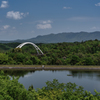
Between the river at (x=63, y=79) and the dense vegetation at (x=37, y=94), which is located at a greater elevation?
the dense vegetation at (x=37, y=94)

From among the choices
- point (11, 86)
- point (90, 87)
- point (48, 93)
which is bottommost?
point (90, 87)

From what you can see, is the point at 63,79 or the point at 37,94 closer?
the point at 37,94

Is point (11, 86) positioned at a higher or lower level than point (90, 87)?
higher

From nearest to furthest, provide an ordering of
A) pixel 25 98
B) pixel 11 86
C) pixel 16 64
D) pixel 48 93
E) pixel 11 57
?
pixel 25 98, pixel 11 86, pixel 48 93, pixel 16 64, pixel 11 57

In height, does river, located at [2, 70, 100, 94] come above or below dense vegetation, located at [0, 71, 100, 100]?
below

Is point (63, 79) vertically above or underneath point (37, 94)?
underneath

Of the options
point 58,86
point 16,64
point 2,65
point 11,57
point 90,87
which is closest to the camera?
point 58,86

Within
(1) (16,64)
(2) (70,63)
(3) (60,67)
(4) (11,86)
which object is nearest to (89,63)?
(2) (70,63)

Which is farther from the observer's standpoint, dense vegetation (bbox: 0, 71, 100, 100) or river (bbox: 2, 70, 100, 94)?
river (bbox: 2, 70, 100, 94)

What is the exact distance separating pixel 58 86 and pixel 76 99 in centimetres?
395

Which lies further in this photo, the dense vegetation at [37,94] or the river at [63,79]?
the river at [63,79]

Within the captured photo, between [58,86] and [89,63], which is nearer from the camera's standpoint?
[58,86]

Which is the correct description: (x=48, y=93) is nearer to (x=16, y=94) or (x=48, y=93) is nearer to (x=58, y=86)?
(x=58, y=86)

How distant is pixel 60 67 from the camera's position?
50750 mm
